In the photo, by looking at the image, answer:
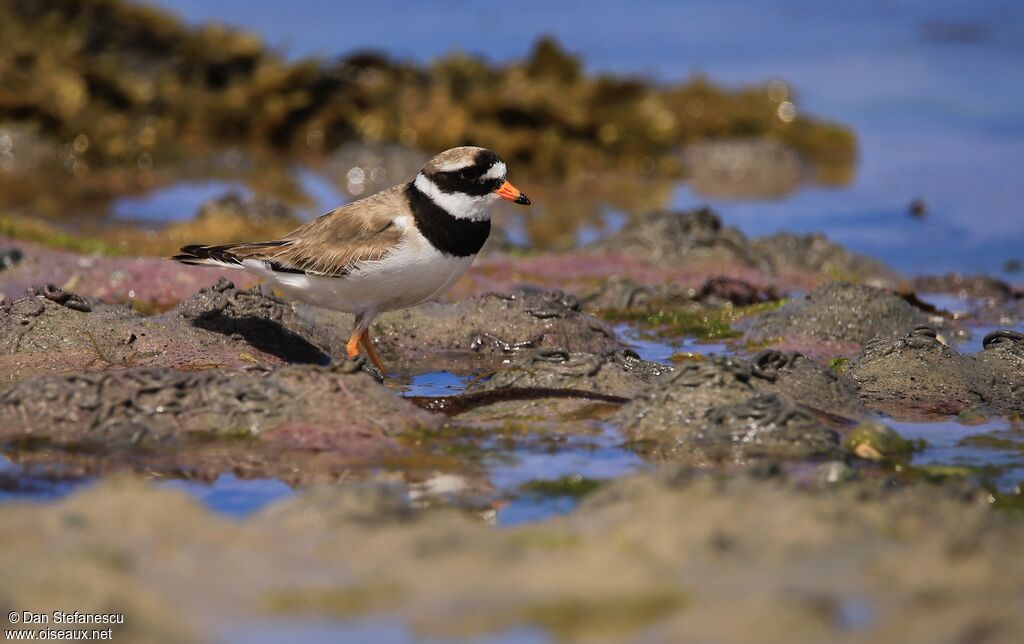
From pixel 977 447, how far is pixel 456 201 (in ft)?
10.6

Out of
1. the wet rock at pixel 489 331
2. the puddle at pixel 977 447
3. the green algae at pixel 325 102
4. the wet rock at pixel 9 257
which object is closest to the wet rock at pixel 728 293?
the wet rock at pixel 489 331

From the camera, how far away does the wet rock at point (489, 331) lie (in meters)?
9.26

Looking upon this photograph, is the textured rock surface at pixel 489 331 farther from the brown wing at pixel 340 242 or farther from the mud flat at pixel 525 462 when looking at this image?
the brown wing at pixel 340 242

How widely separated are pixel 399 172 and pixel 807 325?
934 centimetres

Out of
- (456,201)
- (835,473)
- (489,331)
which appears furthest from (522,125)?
(835,473)

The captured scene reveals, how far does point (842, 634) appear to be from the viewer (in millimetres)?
4406

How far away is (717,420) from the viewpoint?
6.80 metres

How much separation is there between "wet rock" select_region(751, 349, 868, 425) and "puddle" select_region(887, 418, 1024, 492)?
271 mm

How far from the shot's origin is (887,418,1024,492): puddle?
6535 millimetres

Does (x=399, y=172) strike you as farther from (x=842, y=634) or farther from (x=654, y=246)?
(x=842, y=634)

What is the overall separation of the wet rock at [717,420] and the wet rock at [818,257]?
603 centimetres

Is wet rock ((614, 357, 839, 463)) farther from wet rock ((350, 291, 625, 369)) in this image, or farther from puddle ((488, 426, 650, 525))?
wet rock ((350, 291, 625, 369))

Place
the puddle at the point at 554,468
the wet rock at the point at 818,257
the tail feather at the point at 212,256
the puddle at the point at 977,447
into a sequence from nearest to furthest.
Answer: the puddle at the point at 554,468
the puddle at the point at 977,447
the tail feather at the point at 212,256
the wet rock at the point at 818,257

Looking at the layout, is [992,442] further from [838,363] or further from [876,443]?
[838,363]
